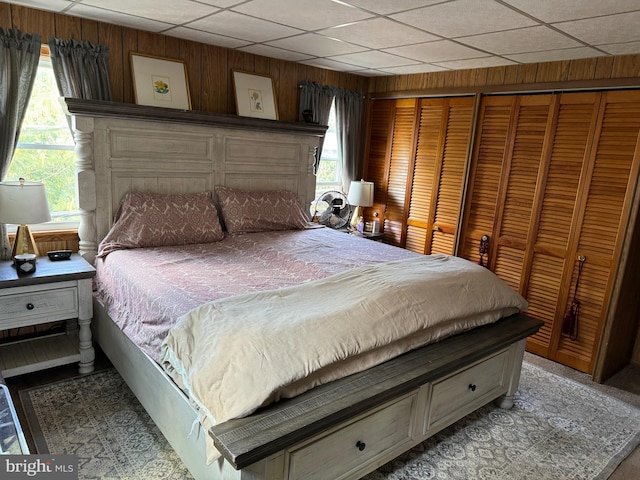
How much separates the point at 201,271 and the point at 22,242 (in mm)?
1160

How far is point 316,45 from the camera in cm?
332

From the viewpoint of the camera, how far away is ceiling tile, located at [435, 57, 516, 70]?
3.40 m

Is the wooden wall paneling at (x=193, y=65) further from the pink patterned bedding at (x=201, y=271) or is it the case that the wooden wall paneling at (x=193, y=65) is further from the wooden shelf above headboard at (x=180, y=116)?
the pink patterned bedding at (x=201, y=271)

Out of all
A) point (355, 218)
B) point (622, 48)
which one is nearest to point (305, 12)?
point (622, 48)

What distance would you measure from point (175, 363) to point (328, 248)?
1.64 meters

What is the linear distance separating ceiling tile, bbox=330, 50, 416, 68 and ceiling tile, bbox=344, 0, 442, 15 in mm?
1027

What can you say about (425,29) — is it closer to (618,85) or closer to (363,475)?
(618,85)

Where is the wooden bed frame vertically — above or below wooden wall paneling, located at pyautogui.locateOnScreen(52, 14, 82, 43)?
below

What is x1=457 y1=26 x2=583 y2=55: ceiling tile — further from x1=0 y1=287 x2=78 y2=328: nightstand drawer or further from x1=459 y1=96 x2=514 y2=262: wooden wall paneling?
x1=0 y1=287 x2=78 y2=328: nightstand drawer

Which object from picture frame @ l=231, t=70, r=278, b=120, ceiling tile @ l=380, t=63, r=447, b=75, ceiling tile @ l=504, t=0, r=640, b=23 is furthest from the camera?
ceiling tile @ l=380, t=63, r=447, b=75

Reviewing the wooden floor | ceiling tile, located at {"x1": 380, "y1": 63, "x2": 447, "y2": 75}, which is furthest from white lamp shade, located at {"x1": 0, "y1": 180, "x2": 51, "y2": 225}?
ceiling tile, located at {"x1": 380, "y1": 63, "x2": 447, "y2": 75}

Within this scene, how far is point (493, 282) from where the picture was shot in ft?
8.47

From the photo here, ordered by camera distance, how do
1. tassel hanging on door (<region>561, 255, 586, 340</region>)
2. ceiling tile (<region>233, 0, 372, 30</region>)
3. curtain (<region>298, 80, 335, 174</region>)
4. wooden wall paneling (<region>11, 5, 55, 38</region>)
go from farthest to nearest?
curtain (<region>298, 80, 335, 174</region>), tassel hanging on door (<region>561, 255, 586, 340</region>), wooden wall paneling (<region>11, 5, 55, 38</region>), ceiling tile (<region>233, 0, 372, 30</region>)

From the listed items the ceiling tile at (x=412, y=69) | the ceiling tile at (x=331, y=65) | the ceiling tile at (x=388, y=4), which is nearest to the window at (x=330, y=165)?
the ceiling tile at (x=331, y=65)
